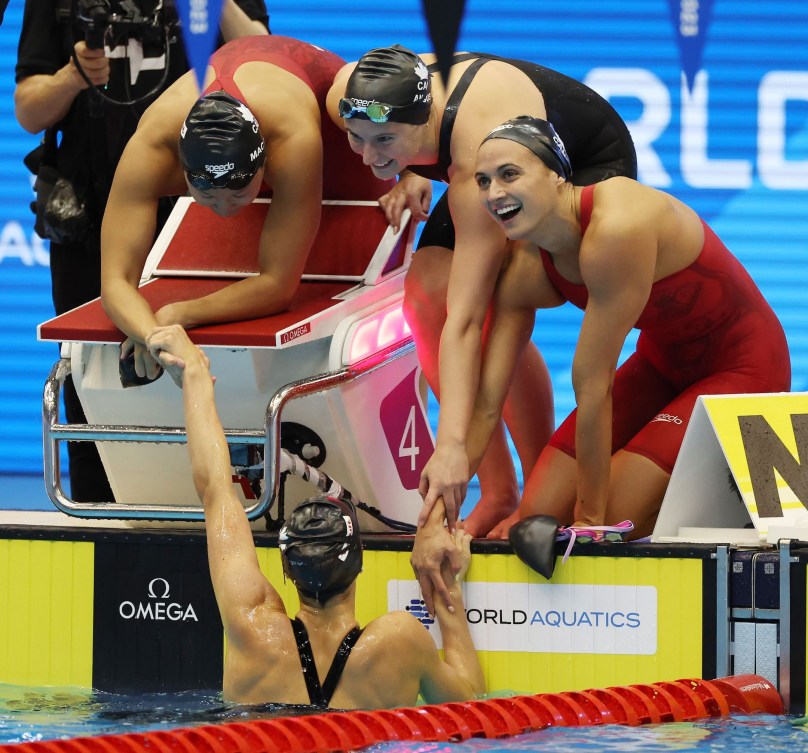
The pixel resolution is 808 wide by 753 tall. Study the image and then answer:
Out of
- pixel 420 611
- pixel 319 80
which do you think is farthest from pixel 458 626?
pixel 319 80

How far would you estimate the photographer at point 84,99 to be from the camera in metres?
4.74

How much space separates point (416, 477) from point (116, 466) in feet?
2.87

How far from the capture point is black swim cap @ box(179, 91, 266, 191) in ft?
12.9

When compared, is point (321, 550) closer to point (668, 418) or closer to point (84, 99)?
point (668, 418)

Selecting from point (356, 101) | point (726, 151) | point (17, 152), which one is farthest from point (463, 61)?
point (17, 152)

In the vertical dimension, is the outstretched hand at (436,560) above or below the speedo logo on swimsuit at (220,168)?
below

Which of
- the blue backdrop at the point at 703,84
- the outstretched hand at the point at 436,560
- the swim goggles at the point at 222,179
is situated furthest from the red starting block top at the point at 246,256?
the blue backdrop at the point at 703,84

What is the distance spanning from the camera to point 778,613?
12.1ft

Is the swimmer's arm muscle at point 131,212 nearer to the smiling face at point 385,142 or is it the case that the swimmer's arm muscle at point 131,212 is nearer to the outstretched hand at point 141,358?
the outstretched hand at point 141,358

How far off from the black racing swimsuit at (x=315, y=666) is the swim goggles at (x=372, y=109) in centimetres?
132

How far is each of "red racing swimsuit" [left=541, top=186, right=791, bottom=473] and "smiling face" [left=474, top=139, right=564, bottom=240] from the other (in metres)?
0.27

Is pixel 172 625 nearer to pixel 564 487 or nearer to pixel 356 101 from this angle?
pixel 564 487

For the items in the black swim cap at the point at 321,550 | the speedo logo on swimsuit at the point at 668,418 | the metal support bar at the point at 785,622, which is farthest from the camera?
the speedo logo on swimsuit at the point at 668,418

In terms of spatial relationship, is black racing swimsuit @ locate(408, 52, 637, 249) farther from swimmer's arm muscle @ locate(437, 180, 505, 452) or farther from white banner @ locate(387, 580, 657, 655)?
white banner @ locate(387, 580, 657, 655)
